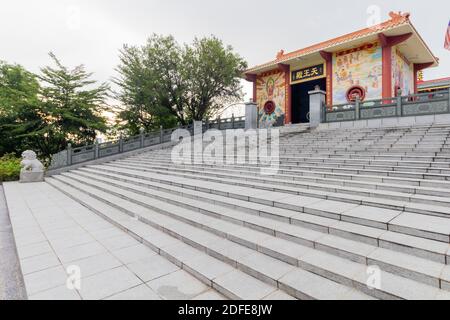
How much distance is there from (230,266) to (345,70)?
14.6m

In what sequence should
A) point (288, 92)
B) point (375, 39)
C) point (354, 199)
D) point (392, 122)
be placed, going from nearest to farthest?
point (354, 199), point (392, 122), point (375, 39), point (288, 92)

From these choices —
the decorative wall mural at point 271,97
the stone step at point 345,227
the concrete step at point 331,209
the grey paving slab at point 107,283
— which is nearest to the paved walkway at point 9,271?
the grey paving slab at point 107,283

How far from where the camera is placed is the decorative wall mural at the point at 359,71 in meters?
12.9

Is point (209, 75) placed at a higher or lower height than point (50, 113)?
higher

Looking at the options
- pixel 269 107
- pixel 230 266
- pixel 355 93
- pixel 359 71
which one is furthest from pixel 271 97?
pixel 230 266

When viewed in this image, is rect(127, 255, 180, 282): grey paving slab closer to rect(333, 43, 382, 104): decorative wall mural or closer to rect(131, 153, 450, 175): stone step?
rect(131, 153, 450, 175): stone step

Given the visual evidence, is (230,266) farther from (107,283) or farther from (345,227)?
(345,227)

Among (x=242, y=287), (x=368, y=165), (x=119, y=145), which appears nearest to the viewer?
(x=242, y=287)

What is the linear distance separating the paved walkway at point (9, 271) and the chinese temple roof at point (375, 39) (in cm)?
1574

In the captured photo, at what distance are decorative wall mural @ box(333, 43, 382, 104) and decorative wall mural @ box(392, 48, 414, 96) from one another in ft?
2.98

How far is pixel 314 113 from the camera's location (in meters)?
13.0

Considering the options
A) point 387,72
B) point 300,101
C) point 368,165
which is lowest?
point 368,165

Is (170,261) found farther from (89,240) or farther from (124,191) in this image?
(124,191)

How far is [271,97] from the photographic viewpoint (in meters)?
17.9
